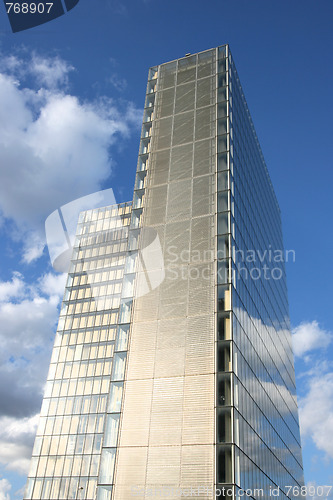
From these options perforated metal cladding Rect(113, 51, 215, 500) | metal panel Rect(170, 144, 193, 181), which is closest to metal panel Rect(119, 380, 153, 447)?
perforated metal cladding Rect(113, 51, 215, 500)

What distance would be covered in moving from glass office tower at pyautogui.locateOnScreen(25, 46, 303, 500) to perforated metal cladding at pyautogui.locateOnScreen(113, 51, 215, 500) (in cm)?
10

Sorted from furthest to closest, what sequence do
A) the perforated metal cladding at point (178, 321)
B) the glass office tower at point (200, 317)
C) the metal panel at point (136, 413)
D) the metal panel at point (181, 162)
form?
the metal panel at point (181, 162) → the metal panel at point (136, 413) → the glass office tower at point (200, 317) → the perforated metal cladding at point (178, 321)

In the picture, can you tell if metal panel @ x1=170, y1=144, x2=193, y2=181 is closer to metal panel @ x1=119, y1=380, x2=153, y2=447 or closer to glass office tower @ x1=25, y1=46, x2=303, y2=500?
glass office tower @ x1=25, y1=46, x2=303, y2=500

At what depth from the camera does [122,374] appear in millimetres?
35938

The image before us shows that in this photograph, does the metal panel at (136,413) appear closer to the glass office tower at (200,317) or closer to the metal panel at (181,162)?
the glass office tower at (200,317)

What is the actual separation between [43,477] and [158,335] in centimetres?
5753

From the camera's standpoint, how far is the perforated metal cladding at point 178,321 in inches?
1212

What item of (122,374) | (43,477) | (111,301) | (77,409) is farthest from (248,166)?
(43,477)

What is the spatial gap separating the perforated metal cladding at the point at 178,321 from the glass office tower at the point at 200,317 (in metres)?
0.10

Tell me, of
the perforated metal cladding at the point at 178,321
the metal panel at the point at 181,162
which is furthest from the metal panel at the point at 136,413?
the metal panel at the point at 181,162

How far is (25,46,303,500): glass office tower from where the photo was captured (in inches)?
1224

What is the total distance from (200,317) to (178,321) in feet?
6.03

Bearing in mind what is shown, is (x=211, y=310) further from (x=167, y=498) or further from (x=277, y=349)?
(x=277, y=349)

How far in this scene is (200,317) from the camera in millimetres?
35625
